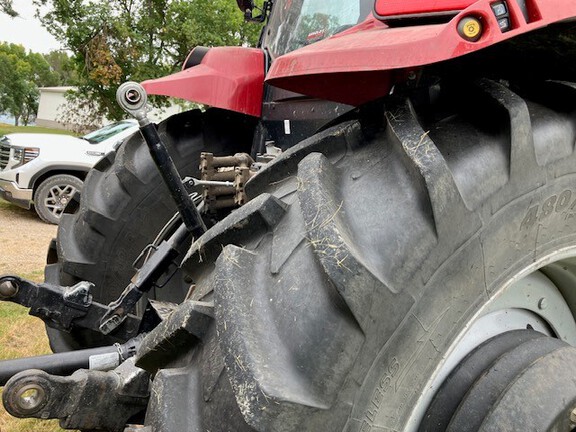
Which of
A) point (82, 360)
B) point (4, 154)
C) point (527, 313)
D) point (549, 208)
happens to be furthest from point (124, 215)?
point (4, 154)

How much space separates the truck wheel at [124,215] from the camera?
8.80ft

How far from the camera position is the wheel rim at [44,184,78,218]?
358 inches

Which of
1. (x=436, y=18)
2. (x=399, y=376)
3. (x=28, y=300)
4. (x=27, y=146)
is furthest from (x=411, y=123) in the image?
(x=27, y=146)

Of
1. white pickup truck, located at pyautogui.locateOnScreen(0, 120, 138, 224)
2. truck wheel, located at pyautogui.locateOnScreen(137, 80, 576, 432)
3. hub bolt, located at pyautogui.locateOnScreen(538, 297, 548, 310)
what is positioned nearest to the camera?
truck wheel, located at pyautogui.locateOnScreen(137, 80, 576, 432)

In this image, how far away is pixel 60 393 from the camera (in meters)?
1.62

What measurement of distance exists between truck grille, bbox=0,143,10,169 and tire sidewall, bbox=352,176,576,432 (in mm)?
9711

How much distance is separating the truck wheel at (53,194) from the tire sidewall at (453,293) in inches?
342

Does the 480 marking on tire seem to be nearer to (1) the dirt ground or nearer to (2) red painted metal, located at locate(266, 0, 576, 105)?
(2) red painted metal, located at locate(266, 0, 576, 105)

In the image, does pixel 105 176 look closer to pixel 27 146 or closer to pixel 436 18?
pixel 436 18

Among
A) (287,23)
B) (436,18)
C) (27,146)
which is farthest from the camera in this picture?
(27,146)

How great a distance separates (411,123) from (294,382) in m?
0.57

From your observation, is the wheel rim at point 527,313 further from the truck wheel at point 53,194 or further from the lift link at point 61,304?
the truck wheel at point 53,194

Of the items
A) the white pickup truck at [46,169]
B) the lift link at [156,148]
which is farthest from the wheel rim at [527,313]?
the white pickup truck at [46,169]

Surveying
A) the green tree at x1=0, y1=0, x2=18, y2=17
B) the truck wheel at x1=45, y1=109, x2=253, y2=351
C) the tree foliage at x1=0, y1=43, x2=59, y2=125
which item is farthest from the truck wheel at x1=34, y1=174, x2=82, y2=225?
the tree foliage at x1=0, y1=43, x2=59, y2=125
